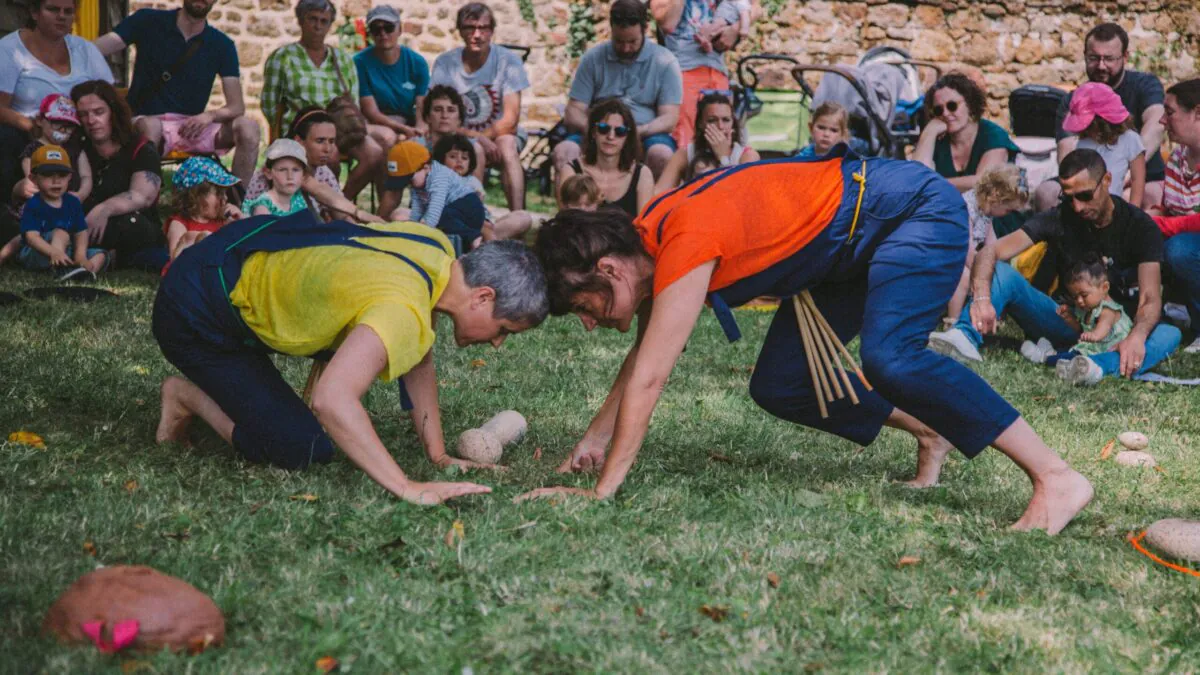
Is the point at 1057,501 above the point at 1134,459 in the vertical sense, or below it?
above

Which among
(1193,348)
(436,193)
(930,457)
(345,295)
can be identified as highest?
(345,295)

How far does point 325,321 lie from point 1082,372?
13.1 feet

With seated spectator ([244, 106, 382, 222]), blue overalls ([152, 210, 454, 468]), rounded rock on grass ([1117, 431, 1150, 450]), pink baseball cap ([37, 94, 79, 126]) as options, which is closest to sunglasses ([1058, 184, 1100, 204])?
rounded rock on grass ([1117, 431, 1150, 450])

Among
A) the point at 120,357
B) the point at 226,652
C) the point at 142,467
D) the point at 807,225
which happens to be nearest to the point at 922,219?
the point at 807,225

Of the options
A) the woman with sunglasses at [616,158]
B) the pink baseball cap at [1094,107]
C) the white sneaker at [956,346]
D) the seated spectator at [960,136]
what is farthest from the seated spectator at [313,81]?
the pink baseball cap at [1094,107]

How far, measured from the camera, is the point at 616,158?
334 inches

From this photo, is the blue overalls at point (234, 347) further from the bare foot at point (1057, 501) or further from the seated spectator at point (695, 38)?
the seated spectator at point (695, 38)

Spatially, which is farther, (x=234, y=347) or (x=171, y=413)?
(x=171, y=413)

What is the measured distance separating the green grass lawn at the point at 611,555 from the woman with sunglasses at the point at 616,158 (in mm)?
3779

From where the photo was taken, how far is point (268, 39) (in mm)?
13016

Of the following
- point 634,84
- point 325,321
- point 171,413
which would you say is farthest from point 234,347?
point 634,84

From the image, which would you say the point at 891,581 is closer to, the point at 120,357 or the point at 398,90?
the point at 120,357

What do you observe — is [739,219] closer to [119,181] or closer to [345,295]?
[345,295]

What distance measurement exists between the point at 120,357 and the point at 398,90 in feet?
16.6
